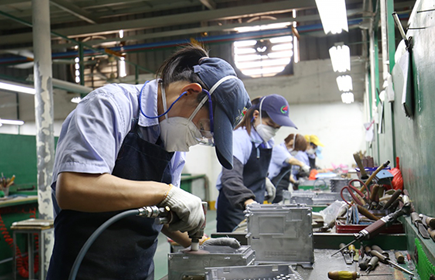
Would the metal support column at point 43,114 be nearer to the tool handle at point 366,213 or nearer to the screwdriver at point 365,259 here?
the tool handle at point 366,213

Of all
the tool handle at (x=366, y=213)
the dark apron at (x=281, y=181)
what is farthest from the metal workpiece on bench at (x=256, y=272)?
the dark apron at (x=281, y=181)

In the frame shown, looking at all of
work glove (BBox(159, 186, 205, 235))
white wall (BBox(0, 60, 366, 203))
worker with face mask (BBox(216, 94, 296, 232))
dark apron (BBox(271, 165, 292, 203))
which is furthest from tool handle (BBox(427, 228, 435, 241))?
white wall (BBox(0, 60, 366, 203))

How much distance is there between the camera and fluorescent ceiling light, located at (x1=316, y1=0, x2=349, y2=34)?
2.81 meters

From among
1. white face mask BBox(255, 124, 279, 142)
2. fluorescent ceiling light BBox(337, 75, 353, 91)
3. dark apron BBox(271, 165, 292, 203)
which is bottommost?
dark apron BBox(271, 165, 292, 203)

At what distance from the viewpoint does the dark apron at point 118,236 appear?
3.61 ft

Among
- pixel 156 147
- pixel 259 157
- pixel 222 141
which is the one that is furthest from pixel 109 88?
pixel 259 157

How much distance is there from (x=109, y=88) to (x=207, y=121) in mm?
313

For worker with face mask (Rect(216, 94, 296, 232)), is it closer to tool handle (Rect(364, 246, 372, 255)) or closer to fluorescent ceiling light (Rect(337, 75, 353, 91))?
tool handle (Rect(364, 246, 372, 255))

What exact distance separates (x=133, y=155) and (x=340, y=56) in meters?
4.63

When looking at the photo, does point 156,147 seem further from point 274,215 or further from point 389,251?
point 389,251

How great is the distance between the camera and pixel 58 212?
3.79ft

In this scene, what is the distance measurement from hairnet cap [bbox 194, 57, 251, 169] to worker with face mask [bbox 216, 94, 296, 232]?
1.34 metres

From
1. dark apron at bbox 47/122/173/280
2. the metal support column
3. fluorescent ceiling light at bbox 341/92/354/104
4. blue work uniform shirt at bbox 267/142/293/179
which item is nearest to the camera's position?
dark apron at bbox 47/122/173/280

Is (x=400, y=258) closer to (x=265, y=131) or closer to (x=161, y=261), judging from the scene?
(x=265, y=131)
